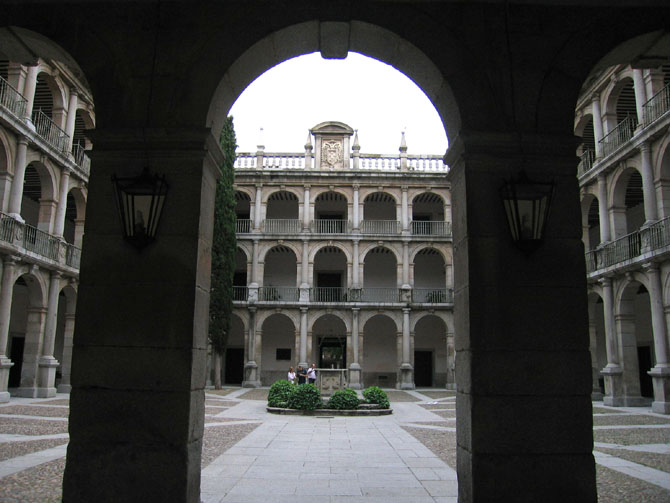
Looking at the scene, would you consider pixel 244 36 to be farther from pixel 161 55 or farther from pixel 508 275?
pixel 508 275

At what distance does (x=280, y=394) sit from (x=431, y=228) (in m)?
18.4

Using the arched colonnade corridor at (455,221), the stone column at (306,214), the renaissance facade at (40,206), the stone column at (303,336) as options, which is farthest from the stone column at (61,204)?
the arched colonnade corridor at (455,221)

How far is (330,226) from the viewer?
32344 millimetres

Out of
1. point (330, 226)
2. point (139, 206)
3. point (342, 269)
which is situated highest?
point (330, 226)

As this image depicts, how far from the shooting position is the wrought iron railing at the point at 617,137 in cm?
2005

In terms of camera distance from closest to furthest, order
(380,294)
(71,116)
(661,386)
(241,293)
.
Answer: (661,386), (71,116), (241,293), (380,294)

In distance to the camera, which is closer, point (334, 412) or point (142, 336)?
point (142, 336)

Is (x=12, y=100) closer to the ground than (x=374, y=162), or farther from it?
closer to the ground

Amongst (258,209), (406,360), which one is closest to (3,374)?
(258,209)

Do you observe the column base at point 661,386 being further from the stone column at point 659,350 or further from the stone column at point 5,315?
the stone column at point 5,315

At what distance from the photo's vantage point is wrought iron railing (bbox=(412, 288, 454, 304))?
101 ft

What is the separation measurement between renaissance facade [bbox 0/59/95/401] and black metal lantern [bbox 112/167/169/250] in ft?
49.8

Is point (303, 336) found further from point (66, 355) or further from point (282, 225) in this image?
point (66, 355)

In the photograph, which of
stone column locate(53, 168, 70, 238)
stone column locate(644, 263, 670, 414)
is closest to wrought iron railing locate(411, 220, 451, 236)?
stone column locate(644, 263, 670, 414)
